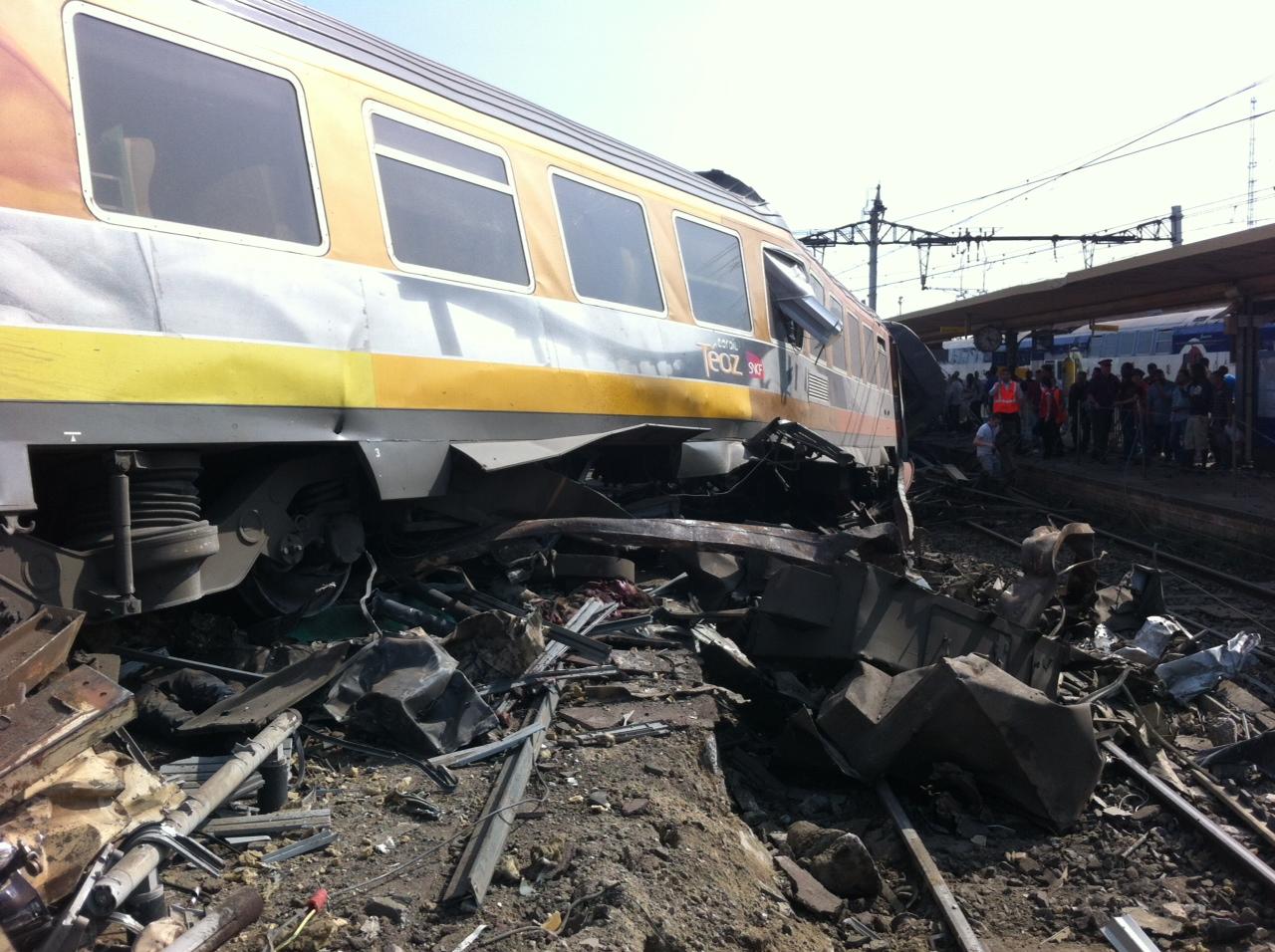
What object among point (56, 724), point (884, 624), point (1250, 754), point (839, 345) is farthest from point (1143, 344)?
point (56, 724)

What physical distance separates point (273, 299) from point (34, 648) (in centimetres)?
194

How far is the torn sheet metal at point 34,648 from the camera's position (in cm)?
321

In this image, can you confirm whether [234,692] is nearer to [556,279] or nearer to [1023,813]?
[556,279]

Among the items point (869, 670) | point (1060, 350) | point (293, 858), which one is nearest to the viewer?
point (293, 858)

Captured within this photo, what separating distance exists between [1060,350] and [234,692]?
32.8 metres

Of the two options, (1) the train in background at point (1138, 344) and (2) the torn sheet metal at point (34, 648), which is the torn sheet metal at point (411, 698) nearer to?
(2) the torn sheet metal at point (34, 648)

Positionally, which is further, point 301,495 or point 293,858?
point 301,495

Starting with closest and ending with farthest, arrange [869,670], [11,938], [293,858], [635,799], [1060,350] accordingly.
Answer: [11,938] → [293,858] → [635,799] → [869,670] → [1060,350]

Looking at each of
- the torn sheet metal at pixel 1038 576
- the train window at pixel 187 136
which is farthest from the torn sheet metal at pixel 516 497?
the torn sheet metal at pixel 1038 576

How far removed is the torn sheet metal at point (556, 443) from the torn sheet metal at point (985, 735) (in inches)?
93.2

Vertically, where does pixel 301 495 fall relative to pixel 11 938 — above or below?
above

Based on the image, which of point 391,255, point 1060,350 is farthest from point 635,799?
point 1060,350

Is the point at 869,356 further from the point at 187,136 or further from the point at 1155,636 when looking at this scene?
the point at 187,136

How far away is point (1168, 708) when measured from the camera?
6980mm
